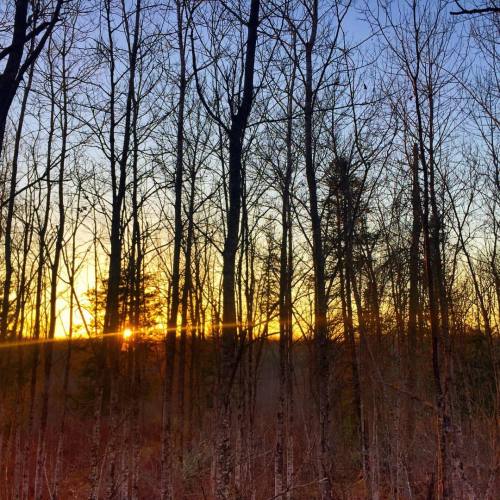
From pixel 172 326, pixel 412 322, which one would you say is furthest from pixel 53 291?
pixel 412 322

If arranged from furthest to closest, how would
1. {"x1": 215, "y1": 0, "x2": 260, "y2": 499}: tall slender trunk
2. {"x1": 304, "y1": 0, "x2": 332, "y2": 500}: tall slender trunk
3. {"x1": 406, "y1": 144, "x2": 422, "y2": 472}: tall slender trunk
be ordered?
{"x1": 406, "y1": 144, "x2": 422, "y2": 472}: tall slender trunk → {"x1": 304, "y1": 0, "x2": 332, "y2": 500}: tall slender trunk → {"x1": 215, "y1": 0, "x2": 260, "y2": 499}: tall slender trunk

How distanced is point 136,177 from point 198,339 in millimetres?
8155

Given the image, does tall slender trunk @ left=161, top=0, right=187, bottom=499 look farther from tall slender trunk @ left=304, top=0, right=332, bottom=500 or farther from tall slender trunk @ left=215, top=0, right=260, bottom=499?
tall slender trunk @ left=215, top=0, right=260, bottom=499

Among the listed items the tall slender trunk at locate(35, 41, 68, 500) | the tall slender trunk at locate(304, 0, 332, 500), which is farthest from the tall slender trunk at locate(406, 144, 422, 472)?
the tall slender trunk at locate(35, 41, 68, 500)

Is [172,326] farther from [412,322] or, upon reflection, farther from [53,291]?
[412,322]

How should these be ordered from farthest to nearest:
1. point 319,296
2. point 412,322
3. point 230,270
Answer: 1. point 412,322
2. point 319,296
3. point 230,270

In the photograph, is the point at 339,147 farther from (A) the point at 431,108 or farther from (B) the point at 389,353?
(B) the point at 389,353

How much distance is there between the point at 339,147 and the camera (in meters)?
8.16

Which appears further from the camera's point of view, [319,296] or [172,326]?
[172,326]

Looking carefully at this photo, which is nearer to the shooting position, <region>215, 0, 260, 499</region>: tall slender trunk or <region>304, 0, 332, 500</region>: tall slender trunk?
<region>215, 0, 260, 499</region>: tall slender trunk

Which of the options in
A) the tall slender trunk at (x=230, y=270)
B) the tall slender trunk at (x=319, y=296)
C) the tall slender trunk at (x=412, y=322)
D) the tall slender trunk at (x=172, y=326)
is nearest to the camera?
the tall slender trunk at (x=230, y=270)

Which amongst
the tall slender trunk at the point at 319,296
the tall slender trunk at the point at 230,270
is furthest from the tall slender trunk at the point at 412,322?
the tall slender trunk at the point at 230,270

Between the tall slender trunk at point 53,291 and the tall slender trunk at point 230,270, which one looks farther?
the tall slender trunk at point 53,291

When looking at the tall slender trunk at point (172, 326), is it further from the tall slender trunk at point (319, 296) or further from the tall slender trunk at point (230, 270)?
the tall slender trunk at point (230, 270)
